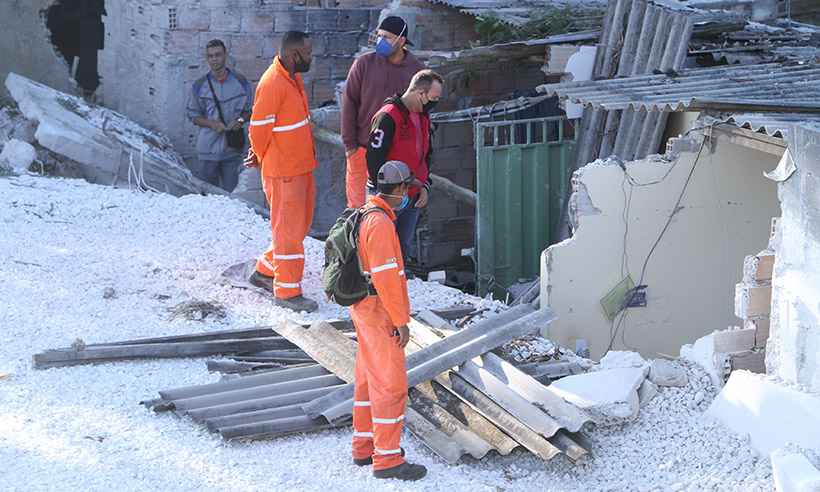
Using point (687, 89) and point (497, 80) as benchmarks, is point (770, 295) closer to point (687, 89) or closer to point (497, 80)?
point (687, 89)

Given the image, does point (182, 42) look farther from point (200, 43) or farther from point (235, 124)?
point (235, 124)

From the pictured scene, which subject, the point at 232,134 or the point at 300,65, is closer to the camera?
the point at 300,65

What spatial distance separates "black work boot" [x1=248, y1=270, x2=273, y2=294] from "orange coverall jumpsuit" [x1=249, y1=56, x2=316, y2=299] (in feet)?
0.68

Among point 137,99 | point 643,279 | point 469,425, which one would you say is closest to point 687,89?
point 643,279

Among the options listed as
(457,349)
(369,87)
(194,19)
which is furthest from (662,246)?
(194,19)

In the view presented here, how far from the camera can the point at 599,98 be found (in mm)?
8227

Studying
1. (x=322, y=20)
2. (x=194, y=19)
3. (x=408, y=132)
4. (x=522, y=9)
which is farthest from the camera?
(x=322, y=20)

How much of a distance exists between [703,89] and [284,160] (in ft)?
9.48

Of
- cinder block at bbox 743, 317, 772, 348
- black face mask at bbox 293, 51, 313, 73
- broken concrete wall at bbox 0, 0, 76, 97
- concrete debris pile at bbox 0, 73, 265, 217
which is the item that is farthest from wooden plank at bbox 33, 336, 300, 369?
broken concrete wall at bbox 0, 0, 76, 97

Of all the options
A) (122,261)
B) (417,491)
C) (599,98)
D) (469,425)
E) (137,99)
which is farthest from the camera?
(137,99)

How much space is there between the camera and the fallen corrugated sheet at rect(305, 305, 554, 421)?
6840mm

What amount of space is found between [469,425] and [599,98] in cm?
264

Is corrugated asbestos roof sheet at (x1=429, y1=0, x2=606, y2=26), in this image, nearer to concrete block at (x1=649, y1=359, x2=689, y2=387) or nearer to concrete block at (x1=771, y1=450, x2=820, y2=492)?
concrete block at (x1=649, y1=359, x2=689, y2=387)

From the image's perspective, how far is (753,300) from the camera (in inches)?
277
